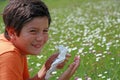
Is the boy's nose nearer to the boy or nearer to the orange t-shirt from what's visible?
the boy

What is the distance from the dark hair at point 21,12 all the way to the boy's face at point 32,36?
4 cm

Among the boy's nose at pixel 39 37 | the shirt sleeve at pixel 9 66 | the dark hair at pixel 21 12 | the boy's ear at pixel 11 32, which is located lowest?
the shirt sleeve at pixel 9 66

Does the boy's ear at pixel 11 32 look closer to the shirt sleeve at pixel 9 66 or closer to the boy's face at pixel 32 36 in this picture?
the boy's face at pixel 32 36

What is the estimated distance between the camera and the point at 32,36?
3322 mm

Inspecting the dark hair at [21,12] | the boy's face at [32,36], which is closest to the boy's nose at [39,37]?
the boy's face at [32,36]

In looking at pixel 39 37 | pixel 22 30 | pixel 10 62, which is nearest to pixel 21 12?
pixel 22 30

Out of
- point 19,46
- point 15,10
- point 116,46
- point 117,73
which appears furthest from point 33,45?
point 116,46

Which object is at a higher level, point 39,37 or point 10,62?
point 39,37

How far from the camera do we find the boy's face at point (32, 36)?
131 inches

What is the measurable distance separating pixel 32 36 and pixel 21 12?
8.5 inches

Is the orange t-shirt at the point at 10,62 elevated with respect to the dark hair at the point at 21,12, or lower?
lower

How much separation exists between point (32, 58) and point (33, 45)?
3.65 meters

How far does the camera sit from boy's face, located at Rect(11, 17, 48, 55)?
332cm

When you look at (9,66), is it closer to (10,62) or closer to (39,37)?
(10,62)
